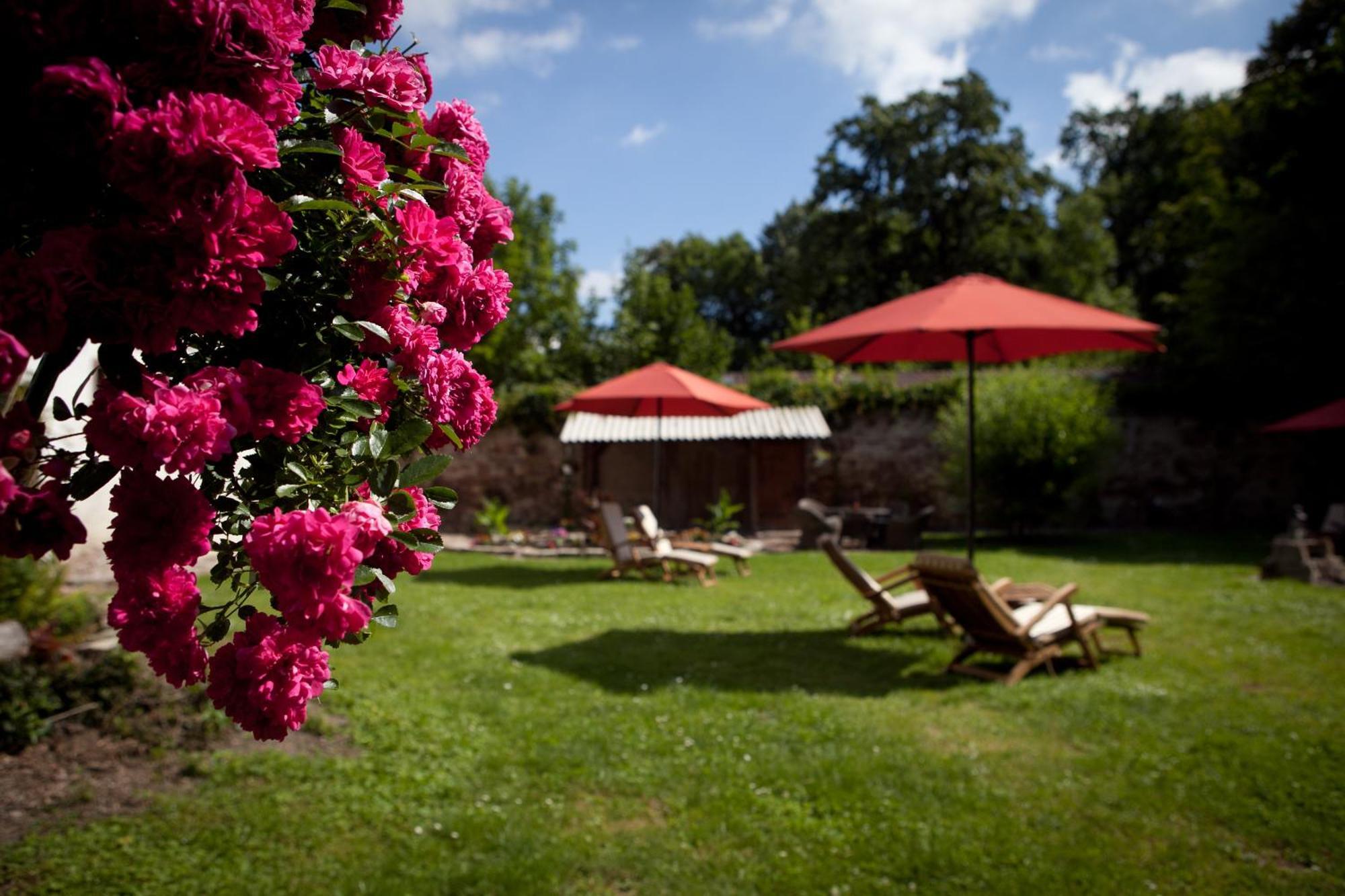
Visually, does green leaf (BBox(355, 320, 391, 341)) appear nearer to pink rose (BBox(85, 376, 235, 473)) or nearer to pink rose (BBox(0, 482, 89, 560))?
pink rose (BBox(85, 376, 235, 473))

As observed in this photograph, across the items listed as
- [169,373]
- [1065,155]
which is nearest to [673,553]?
[169,373]

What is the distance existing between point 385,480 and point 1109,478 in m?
20.4

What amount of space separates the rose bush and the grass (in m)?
1.19

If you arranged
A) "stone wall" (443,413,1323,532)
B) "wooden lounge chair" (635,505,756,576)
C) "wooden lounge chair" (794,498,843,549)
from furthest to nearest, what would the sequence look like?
"stone wall" (443,413,1323,532), "wooden lounge chair" (794,498,843,549), "wooden lounge chair" (635,505,756,576)

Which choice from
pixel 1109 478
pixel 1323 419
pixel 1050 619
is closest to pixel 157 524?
pixel 1050 619

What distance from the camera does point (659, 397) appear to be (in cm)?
1107

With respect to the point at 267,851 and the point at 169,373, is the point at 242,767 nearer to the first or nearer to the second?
the point at 267,851

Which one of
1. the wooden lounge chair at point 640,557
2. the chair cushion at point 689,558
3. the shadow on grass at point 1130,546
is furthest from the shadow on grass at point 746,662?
the shadow on grass at point 1130,546

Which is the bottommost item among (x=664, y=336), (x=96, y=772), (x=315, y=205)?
(x=96, y=772)

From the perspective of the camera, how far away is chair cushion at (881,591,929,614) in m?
7.27

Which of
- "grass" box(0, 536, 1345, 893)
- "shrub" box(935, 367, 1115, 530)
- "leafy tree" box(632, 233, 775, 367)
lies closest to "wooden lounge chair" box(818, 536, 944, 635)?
"grass" box(0, 536, 1345, 893)

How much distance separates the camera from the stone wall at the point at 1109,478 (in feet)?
64.1

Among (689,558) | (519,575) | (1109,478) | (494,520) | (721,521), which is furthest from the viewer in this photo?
(1109,478)

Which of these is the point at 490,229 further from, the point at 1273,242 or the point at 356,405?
the point at 1273,242
